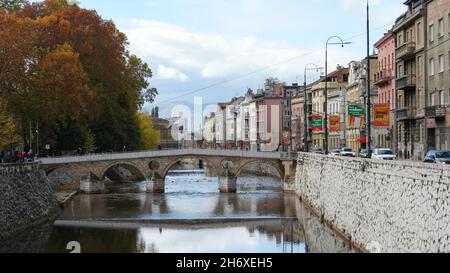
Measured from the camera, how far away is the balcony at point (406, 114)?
54372 mm

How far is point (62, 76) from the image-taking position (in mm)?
60906

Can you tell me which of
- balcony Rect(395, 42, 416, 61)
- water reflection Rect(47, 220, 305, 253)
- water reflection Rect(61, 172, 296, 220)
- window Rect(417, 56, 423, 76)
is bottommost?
water reflection Rect(47, 220, 305, 253)

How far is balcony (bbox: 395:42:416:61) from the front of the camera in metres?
54.1

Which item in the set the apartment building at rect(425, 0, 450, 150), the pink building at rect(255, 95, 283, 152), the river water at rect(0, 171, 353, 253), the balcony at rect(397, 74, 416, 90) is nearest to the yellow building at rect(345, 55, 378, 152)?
the river water at rect(0, 171, 353, 253)

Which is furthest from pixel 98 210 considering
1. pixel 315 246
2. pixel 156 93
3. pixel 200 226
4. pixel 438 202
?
pixel 156 93

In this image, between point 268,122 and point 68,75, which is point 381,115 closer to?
point 68,75

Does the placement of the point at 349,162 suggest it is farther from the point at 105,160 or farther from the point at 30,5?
the point at 30,5

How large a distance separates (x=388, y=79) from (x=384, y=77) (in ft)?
3.02

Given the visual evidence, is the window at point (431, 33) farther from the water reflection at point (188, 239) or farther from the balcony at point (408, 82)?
the water reflection at point (188, 239)

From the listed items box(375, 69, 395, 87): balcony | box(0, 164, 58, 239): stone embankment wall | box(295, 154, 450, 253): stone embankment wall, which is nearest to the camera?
box(295, 154, 450, 253): stone embankment wall

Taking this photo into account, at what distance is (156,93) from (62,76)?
36.6 m

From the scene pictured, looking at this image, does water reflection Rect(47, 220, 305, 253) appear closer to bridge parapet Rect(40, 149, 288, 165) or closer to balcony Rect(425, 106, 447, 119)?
balcony Rect(425, 106, 447, 119)

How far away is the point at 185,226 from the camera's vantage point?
45406mm

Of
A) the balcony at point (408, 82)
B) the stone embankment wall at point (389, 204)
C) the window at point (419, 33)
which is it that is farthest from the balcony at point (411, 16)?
the stone embankment wall at point (389, 204)
